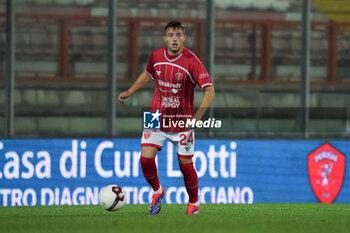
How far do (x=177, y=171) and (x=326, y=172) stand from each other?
6.08 feet

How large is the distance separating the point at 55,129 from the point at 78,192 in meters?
0.85

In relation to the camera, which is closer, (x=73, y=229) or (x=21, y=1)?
(x=73, y=229)

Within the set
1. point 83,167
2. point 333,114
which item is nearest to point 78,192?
point 83,167

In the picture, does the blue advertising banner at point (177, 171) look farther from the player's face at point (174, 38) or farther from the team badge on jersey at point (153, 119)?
the player's face at point (174, 38)

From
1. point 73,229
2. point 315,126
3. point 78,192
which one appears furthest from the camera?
point 315,126

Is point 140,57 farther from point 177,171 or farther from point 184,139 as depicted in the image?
point 184,139

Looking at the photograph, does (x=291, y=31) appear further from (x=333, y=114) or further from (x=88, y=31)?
(x=88, y=31)

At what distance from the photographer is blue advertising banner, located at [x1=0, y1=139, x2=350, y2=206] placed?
9977mm

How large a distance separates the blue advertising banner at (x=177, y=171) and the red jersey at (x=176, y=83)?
278 cm

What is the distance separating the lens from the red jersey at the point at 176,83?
7.32 metres

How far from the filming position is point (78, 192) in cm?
1005

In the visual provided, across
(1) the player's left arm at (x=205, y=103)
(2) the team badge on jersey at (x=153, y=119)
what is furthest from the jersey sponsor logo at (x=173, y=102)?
(1) the player's left arm at (x=205, y=103)

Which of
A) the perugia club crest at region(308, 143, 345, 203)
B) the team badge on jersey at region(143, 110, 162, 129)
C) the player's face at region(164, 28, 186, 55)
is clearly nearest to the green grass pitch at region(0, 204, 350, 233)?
the team badge on jersey at region(143, 110, 162, 129)

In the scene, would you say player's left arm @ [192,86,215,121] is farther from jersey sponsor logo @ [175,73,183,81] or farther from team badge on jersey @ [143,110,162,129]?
team badge on jersey @ [143,110,162,129]
